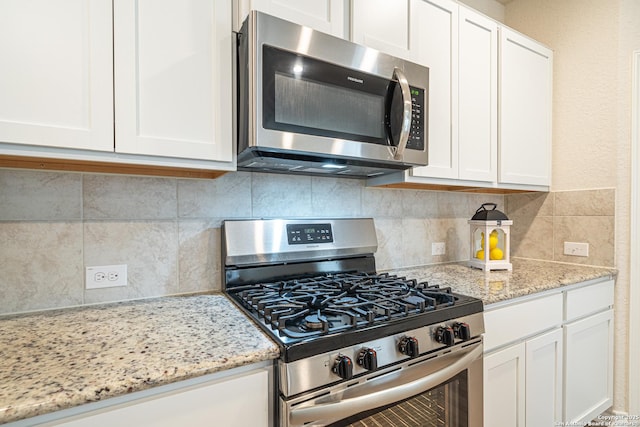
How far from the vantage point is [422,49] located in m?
1.61

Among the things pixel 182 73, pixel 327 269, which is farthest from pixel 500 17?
pixel 182 73

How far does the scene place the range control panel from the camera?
1535 mm

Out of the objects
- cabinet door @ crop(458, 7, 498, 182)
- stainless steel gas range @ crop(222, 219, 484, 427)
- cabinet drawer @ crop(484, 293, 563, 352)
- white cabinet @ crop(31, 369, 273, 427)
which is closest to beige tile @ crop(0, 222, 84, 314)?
stainless steel gas range @ crop(222, 219, 484, 427)

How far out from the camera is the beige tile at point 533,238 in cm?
226

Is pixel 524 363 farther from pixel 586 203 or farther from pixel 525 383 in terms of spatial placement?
pixel 586 203

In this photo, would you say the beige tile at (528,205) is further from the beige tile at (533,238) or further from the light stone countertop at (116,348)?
the light stone countertop at (116,348)

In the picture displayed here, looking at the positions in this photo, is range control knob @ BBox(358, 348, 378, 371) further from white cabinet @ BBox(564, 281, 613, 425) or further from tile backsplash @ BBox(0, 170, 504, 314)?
white cabinet @ BBox(564, 281, 613, 425)

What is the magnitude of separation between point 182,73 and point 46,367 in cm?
87

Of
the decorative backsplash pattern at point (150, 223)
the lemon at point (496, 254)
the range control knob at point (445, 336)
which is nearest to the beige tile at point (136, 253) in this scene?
the decorative backsplash pattern at point (150, 223)

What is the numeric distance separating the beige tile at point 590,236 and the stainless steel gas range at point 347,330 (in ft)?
4.28

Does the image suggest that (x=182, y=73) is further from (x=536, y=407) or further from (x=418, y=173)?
(x=536, y=407)

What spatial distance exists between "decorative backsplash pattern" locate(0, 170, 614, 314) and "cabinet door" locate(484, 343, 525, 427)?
0.69 meters

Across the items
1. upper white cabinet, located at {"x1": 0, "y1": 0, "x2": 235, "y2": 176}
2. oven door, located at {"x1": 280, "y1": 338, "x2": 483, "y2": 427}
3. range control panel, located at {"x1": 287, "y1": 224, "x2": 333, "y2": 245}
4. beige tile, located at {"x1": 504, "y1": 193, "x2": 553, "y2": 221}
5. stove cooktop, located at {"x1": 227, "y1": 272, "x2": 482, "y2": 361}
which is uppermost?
upper white cabinet, located at {"x1": 0, "y1": 0, "x2": 235, "y2": 176}

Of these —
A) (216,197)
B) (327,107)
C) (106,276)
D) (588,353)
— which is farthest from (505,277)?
(106,276)
